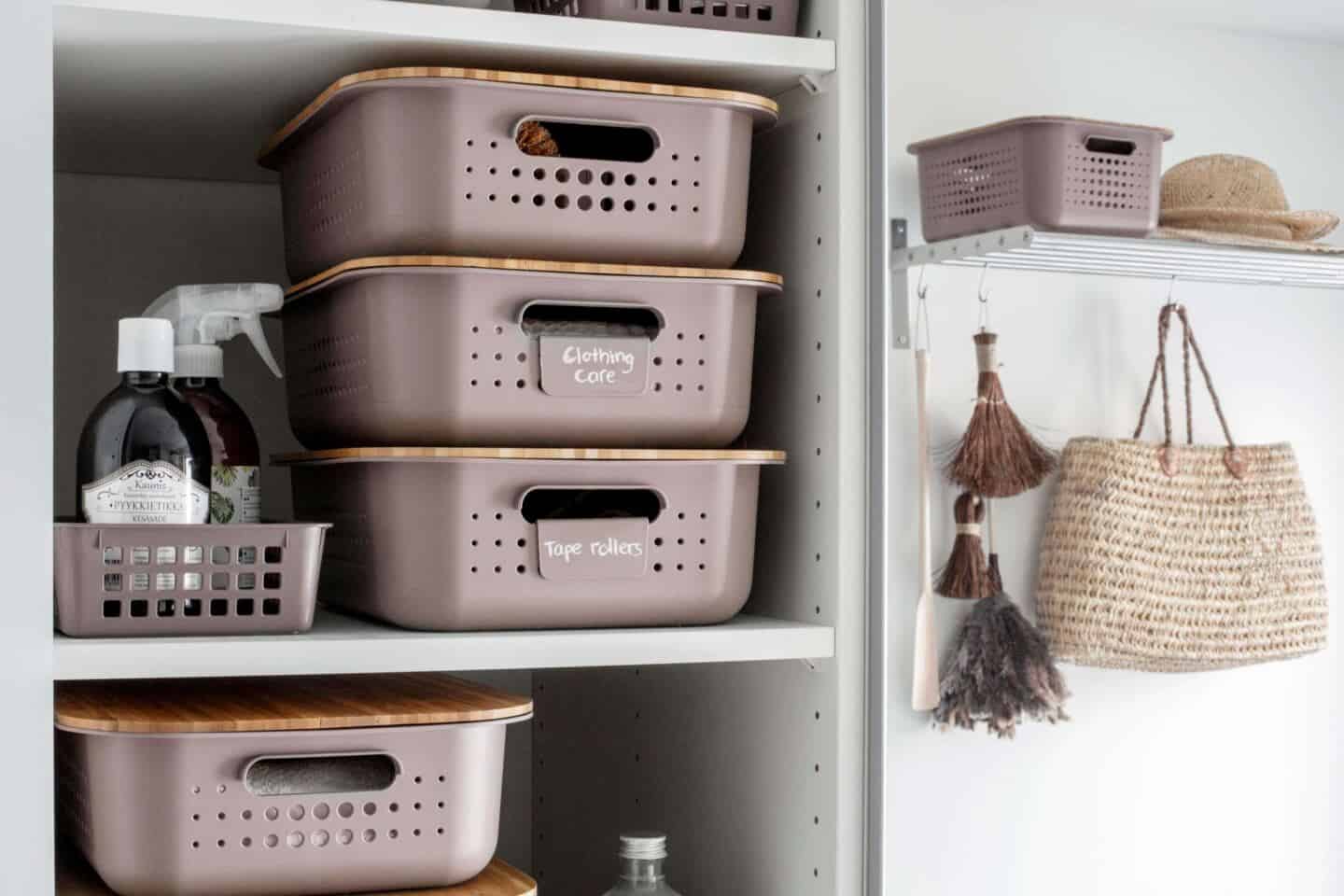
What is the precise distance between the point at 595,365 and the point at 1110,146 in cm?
105

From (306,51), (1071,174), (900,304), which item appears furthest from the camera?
(1071,174)

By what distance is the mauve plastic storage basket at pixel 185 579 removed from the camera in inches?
33.2

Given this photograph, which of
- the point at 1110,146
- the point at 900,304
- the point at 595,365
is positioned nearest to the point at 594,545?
the point at 595,365

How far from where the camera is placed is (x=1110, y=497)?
2205 mm

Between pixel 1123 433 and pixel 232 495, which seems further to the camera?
pixel 1123 433

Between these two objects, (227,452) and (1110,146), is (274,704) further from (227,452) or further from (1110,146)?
(1110,146)

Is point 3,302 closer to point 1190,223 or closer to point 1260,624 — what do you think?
point 1190,223

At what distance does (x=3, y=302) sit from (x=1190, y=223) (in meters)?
1.53

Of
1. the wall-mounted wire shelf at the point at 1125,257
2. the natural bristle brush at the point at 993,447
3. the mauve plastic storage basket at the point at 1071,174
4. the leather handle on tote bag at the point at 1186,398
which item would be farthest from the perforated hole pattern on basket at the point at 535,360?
the leather handle on tote bag at the point at 1186,398

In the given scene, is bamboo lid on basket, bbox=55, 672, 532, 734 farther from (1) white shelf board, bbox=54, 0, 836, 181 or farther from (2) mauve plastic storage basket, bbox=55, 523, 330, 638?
(1) white shelf board, bbox=54, 0, 836, 181

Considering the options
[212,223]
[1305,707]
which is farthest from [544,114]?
A: [1305,707]

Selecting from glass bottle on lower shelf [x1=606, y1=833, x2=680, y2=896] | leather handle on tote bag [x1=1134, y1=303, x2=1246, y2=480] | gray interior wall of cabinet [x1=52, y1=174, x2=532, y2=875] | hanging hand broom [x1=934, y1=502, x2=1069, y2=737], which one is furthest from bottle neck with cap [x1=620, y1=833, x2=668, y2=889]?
leather handle on tote bag [x1=1134, y1=303, x2=1246, y2=480]

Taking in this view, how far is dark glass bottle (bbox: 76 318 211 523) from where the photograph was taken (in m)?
0.88

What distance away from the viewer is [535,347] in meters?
0.93
